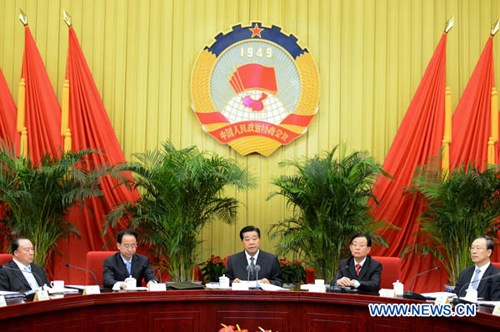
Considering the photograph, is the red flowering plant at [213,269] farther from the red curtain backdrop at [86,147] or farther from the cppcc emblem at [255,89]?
the cppcc emblem at [255,89]

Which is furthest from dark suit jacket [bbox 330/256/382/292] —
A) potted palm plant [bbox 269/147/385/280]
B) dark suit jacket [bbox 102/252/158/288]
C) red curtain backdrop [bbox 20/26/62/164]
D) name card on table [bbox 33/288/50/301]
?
red curtain backdrop [bbox 20/26/62/164]

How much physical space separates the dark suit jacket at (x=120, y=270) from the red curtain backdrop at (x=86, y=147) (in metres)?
1.47

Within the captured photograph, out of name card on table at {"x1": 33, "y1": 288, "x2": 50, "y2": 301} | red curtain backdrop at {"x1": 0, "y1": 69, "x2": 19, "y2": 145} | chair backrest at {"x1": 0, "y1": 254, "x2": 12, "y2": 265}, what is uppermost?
red curtain backdrop at {"x1": 0, "y1": 69, "x2": 19, "y2": 145}

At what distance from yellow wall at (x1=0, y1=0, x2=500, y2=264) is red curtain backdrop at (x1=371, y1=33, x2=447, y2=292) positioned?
36 centimetres

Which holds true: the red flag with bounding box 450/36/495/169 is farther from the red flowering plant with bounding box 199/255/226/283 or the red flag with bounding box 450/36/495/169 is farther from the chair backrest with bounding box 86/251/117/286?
the chair backrest with bounding box 86/251/117/286

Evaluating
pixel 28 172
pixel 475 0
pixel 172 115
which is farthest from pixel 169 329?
pixel 475 0

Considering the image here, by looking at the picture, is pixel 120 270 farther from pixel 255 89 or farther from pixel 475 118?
pixel 475 118

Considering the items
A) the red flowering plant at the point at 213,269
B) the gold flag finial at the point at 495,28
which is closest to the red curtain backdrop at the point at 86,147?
the red flowering plant at the point at 213,269

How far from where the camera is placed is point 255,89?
7.54 m

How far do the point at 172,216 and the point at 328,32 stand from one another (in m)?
2.63

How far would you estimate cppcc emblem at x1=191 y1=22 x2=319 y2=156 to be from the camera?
7.53m

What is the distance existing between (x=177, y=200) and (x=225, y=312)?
82.5 inches

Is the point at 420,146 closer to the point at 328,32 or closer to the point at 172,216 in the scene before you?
the point at 328,32

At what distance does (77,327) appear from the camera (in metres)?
4.26
